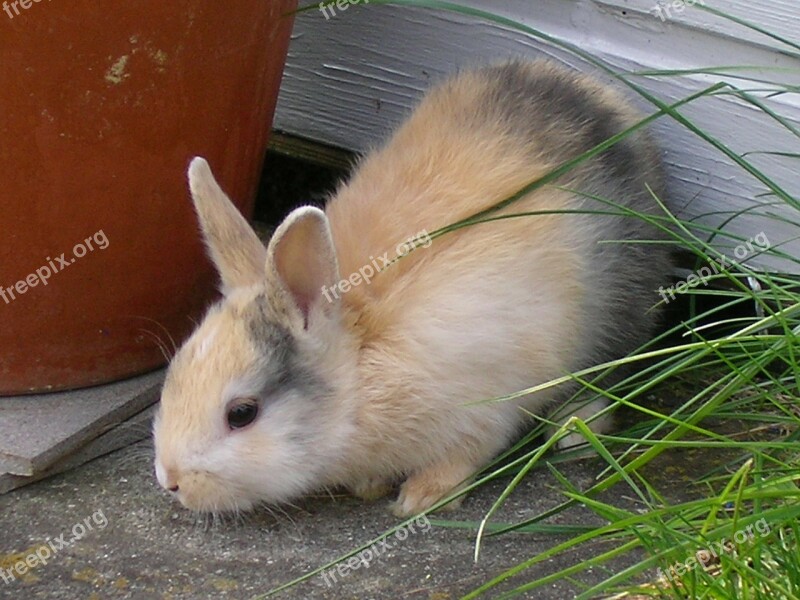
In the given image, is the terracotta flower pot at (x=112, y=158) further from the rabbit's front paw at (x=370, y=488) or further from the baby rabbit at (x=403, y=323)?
the rabbit's front paw at (x=370, y=488)

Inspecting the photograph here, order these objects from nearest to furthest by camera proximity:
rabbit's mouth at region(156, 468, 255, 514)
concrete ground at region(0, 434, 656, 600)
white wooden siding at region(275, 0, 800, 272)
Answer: concrete ground at region(0, 434, 656, 600), rabbit's mouth at region(156, 468, 255, 514), white wooden siding at region(275, 0, 800, 272)

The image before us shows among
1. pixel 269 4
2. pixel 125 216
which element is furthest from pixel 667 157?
pixel 125 216

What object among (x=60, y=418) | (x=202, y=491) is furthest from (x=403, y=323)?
(x=60, y=418)

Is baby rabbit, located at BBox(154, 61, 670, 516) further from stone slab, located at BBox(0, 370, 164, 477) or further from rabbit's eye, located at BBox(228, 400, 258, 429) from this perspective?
stone slab, located at BBox(0, 370, 164, 477)

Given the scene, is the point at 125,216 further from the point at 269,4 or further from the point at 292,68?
the point at 292,68

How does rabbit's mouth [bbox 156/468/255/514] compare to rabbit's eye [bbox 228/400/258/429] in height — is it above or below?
below

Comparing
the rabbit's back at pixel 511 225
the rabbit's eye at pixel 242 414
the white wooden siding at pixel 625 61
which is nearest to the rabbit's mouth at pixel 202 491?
the rabbit's eye at pixel 242 414

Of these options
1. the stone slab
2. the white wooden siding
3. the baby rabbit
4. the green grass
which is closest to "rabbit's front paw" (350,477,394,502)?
the baby rabbit
